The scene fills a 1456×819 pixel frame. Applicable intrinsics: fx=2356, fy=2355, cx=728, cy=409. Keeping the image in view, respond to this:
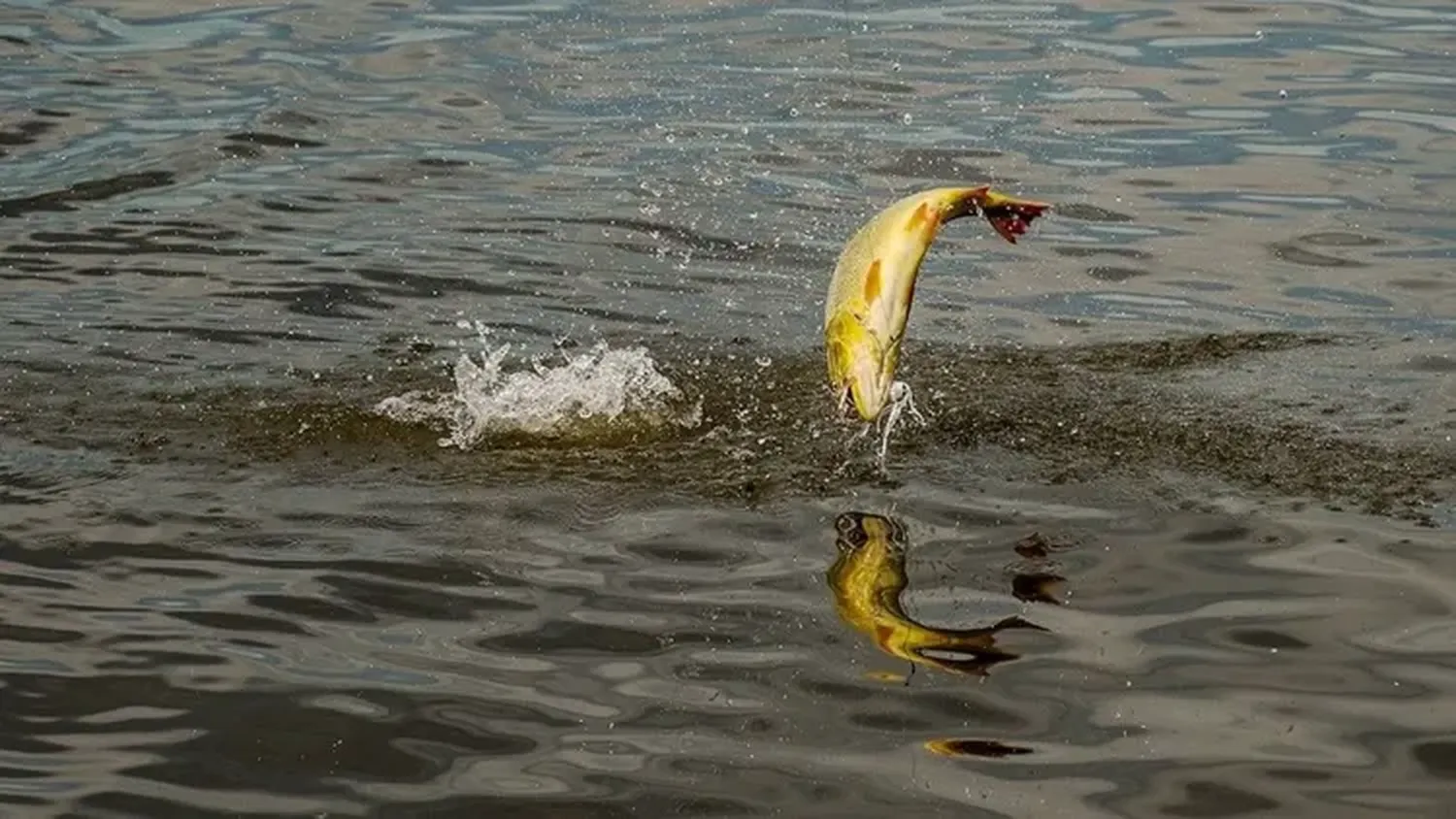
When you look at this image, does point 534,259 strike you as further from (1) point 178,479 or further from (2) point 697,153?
(1) point 178,479

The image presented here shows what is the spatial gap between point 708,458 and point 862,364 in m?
1.47

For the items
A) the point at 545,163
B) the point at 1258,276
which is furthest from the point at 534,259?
the point at 1258,276

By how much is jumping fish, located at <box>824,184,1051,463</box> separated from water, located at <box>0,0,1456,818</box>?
0.66m

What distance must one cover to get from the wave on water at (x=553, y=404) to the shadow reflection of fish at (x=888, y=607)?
4.28 ft

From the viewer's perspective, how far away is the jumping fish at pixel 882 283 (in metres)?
7.27

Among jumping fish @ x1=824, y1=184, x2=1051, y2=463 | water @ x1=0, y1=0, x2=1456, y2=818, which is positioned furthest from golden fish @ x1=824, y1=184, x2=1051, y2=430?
water @ x1=0, y1=0, x2=1456, y2=818

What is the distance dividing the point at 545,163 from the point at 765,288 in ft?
10.3

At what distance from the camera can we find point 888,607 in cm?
719

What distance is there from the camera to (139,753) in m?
6.12

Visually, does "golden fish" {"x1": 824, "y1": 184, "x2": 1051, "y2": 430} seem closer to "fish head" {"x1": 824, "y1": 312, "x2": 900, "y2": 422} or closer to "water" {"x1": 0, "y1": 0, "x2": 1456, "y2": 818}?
"fish head" {"x1": 824, "y1": 312, "x2": 900, "y2": 422}

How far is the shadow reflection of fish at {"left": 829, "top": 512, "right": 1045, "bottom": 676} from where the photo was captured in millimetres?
6762

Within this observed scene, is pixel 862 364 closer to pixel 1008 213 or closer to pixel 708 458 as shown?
pixel 1008 213

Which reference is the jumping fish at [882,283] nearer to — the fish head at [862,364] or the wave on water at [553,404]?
the fish head at [862,364]

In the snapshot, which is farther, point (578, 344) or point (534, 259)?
point (534, 259)
